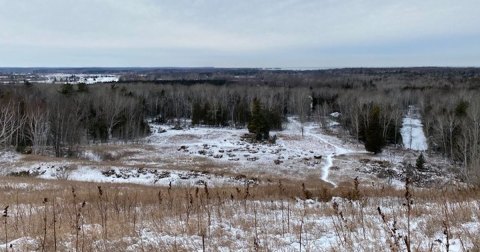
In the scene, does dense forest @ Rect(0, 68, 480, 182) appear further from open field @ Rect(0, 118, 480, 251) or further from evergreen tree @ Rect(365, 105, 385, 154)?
open field @ Rect(0, 118, 480, 251)

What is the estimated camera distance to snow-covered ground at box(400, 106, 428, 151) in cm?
6662

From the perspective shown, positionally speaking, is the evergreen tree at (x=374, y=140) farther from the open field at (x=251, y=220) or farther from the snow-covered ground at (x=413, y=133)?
the open field at (x=251, y=220)

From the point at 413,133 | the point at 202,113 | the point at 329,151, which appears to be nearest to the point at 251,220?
the point at 329,151

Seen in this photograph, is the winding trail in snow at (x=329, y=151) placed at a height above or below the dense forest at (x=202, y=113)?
below

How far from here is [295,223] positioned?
6613 millimetres

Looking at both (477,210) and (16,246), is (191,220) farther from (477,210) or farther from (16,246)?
(477,210)

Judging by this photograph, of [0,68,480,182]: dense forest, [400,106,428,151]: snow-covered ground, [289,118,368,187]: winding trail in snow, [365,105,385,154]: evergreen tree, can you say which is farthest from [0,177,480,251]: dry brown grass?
[400,106,428,151]: snow-covered ground

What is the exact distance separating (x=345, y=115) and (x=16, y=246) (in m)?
78.4

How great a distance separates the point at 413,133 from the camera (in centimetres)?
7681

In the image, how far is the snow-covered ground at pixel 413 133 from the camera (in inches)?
2623

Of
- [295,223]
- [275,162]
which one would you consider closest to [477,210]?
[295,223]

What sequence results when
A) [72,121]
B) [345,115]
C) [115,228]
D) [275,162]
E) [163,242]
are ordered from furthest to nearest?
[345,115], [72,121], [275,162], [115,228], [163,242]

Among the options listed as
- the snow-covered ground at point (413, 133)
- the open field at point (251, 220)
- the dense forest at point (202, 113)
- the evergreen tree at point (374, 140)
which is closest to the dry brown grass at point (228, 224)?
the open field at point (251, 220)

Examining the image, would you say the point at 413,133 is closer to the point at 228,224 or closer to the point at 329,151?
the point at 329,151
